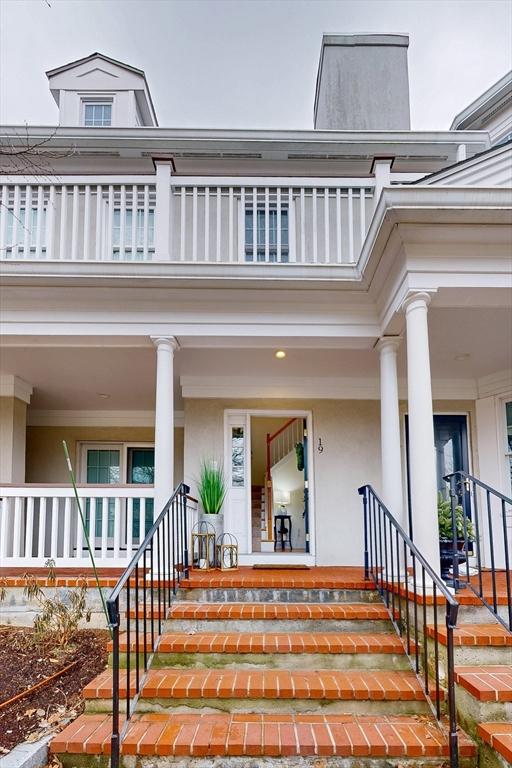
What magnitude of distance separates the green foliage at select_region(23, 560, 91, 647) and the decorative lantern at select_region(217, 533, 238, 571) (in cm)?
166

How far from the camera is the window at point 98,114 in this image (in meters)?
10.1

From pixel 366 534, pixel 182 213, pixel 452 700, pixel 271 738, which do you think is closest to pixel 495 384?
pixel 366 534

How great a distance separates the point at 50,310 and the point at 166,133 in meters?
4.20

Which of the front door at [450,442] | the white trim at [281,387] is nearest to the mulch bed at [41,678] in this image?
the white trim at [281,387]

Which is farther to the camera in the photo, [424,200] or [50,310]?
[50,310]

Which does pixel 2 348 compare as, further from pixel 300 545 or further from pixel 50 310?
pixel 300 545

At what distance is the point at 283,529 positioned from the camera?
36.3 feet

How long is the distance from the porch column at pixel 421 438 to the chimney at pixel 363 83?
23.8ft

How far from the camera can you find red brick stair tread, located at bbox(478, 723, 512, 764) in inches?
115

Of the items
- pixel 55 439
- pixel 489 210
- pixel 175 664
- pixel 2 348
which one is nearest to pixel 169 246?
pixel 2 348

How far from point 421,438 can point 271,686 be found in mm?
2042

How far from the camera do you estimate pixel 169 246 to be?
572cm

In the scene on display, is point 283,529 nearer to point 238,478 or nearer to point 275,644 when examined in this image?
point 238,478

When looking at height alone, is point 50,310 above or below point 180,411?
above
